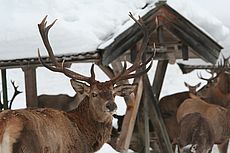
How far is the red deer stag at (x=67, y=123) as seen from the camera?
19.1 ft

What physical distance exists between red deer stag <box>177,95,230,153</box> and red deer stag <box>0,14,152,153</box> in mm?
3404

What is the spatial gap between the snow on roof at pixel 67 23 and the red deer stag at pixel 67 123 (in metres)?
0.75

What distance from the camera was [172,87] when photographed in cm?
2442

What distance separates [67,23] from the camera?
8.34m

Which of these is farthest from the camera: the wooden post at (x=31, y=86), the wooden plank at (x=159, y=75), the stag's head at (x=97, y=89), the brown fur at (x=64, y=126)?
the wooden plank at (x=159, y=75)

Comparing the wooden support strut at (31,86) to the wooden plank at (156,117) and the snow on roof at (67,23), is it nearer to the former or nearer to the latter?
the snow on roof at (67,23)

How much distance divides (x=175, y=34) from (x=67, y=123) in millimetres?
2889

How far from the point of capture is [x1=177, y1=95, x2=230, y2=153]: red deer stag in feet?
Result: 35.4

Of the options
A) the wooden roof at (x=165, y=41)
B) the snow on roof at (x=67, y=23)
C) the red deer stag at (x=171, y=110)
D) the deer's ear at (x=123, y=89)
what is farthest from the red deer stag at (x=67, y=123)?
the red deer stag at (x=171, y=110)

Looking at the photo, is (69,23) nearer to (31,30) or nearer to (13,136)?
(31,30)

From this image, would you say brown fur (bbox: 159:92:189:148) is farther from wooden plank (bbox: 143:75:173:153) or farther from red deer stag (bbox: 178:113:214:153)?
wooden plank (bbox: 143:75:173:153)

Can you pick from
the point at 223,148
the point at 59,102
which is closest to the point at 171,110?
the point at 223,148

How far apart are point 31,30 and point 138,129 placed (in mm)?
2508

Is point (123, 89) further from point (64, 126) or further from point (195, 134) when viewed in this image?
point (195, 134)
